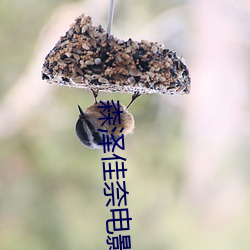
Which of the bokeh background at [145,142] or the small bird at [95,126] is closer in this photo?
the small bird at [95,126]

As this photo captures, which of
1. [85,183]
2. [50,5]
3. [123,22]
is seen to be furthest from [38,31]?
[85,183]

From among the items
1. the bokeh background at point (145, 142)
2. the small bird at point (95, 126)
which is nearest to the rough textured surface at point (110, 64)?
the small bird at point (95, 126)

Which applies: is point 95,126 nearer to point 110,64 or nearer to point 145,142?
point 110,64

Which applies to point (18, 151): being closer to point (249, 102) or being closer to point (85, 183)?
point (85, 183)

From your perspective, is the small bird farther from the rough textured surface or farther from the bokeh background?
the bokeh background

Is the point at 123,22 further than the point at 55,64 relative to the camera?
Yes

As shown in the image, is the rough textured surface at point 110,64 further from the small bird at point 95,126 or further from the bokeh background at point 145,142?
the bokeh background at point 145,142

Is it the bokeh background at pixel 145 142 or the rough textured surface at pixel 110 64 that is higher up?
the bokeh background at pixel 145 142
